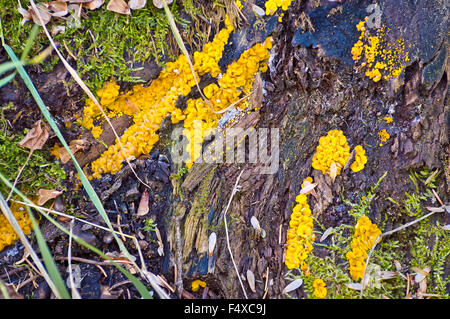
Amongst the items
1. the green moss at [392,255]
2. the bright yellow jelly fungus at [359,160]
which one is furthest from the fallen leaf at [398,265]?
the bright yellow jelly fungus at [359,160]

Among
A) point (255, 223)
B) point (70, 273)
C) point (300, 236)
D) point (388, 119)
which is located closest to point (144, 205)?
point (70, 273)

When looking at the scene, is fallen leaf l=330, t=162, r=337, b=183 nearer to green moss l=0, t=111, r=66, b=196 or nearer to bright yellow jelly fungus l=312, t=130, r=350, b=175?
bright yellow jelly fungus l=312, t=130, r=350, b=175

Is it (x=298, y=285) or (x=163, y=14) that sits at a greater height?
(x=163, y=14)

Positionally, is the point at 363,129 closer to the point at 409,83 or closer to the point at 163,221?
the point at 409,83

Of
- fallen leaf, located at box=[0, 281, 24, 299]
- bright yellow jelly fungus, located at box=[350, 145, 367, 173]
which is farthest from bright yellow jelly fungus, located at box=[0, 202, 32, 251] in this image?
bright yellow jelly fungus, located at box=[350, 145, 367, 173]

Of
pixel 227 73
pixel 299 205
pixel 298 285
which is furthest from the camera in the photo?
pixel 227 73

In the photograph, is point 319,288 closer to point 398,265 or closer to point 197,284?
point 398,265
